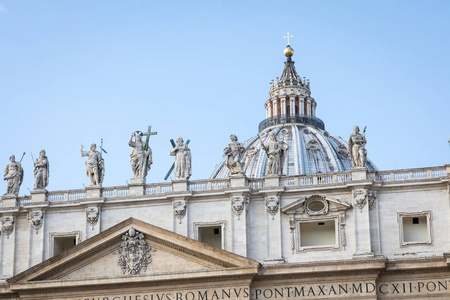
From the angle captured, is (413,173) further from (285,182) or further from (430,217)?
(285,182)

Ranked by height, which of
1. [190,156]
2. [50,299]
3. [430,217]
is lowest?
[50,299]

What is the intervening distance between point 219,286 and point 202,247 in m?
2.01

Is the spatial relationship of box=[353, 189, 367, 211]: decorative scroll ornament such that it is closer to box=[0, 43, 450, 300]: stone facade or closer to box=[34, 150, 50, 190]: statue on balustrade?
box=[0, 43, 450, 300]: stone facade

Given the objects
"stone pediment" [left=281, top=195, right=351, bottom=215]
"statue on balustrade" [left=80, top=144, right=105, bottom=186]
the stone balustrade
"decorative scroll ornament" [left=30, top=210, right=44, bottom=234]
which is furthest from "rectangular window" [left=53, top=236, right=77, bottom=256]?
"stone pediment" [left=281, top=195, right=351, bottom=215]

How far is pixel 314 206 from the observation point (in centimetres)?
5597

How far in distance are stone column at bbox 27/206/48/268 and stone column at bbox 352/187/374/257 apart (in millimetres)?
15378

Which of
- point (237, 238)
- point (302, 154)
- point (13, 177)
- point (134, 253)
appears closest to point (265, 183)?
point (237, 238)

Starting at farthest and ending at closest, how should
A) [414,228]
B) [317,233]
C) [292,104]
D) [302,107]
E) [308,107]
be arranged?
[308,107] < [302,107] < [292,104] < [317,233] < [414,228]

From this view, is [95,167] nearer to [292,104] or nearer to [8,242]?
[8,242]

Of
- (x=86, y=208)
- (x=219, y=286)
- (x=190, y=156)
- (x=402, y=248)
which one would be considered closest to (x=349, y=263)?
(x=402, y=248)

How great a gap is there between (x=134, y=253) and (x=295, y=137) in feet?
178

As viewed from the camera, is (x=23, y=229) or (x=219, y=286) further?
(x=23, y=229)

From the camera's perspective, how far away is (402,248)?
54.6 metres

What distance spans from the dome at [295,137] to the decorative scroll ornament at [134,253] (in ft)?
154
